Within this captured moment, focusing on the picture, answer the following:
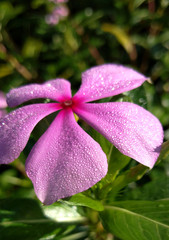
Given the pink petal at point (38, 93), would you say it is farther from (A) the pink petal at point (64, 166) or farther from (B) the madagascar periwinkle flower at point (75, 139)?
(A) the pink petal at point (64, 166)

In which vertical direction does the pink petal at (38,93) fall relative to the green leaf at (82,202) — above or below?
above

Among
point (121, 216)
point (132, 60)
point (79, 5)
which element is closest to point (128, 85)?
point (121, 216)

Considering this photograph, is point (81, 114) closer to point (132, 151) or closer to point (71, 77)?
point (132, 151)

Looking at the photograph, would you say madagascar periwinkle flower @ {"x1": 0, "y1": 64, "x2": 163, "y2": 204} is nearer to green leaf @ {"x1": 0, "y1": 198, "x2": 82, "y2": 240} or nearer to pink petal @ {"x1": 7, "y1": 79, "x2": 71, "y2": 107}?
pink petal @ {"x1": 7, "y1": 79, "x2": 71, "y2": 107}

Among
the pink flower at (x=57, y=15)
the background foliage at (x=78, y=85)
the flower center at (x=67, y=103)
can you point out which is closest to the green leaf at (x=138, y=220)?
the background foliage at (x=78, y=85)

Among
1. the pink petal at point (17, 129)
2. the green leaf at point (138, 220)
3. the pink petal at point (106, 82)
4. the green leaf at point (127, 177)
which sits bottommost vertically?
the green leaf at point (138, 220)

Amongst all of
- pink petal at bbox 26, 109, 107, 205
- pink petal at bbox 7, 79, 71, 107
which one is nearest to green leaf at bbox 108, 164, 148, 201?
pink petal at bbox 26, 109, 107, 205

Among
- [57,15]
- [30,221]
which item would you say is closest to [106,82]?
[30,221]
